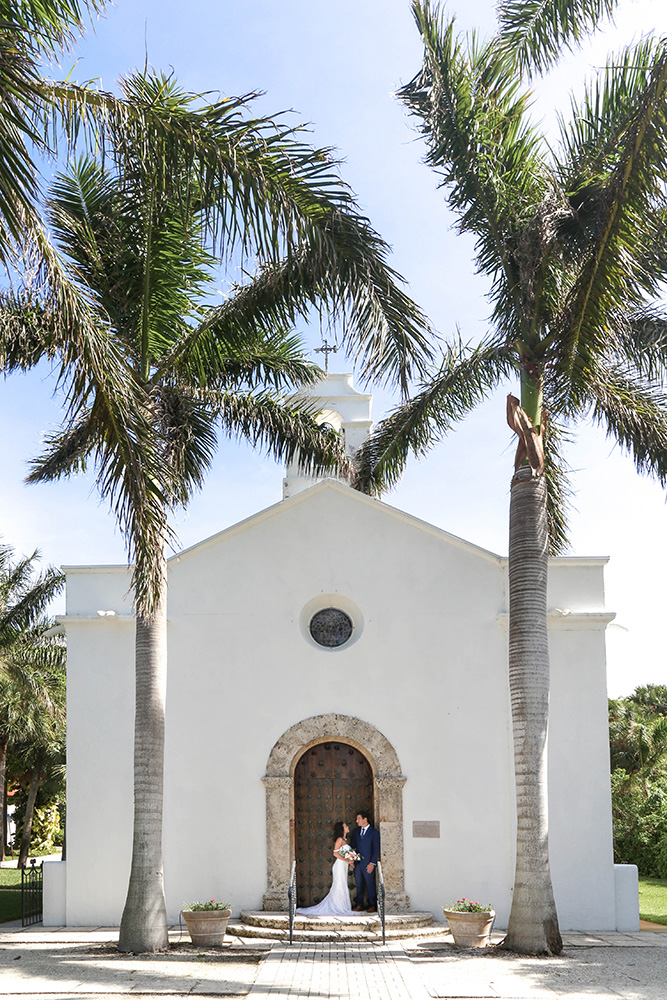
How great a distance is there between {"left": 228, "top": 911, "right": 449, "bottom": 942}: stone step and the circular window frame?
382 cm

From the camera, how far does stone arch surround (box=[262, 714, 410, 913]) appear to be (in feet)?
47.3

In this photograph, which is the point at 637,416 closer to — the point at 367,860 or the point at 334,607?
the point at 334,607

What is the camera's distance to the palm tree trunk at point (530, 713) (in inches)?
453

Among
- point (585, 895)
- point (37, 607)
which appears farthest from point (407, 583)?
point (37, 607)

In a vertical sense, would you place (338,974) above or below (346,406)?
below

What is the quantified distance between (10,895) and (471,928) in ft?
45.7

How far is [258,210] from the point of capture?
7.56m

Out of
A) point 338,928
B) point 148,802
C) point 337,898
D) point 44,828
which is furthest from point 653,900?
point 44,828

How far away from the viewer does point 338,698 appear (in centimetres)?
1518

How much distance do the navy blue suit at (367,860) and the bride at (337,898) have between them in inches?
11.2

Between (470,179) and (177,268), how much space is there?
373cm

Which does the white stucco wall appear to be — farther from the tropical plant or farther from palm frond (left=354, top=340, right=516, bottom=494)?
the tropical plant

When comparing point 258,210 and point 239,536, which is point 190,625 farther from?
point 258,210

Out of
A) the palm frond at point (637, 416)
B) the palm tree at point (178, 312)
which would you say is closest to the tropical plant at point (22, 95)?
the palm tree at point (178, 312)
